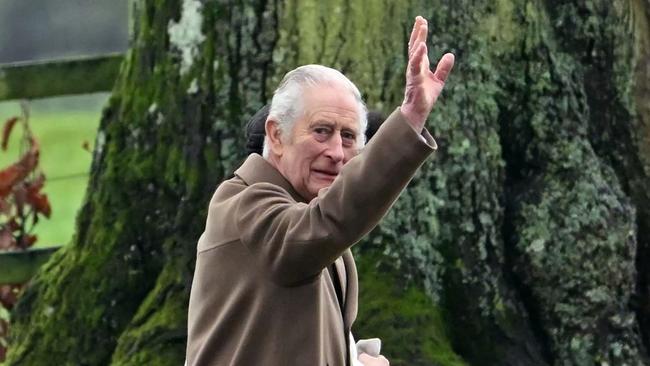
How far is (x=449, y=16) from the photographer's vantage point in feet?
18.6

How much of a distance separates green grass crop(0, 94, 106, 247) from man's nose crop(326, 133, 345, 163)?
294 inches

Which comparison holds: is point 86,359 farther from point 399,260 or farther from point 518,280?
point 518,280

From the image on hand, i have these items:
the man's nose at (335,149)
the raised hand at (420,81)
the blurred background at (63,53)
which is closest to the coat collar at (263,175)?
the man's nose at (335,149)

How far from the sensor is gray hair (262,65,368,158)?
3.66 metres

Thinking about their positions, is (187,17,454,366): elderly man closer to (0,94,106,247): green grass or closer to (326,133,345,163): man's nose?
(326,133,345,163): man's nose

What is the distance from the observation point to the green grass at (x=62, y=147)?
11219 millimetres

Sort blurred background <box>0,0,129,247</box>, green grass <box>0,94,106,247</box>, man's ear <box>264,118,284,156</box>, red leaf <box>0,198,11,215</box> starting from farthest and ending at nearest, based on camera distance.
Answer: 1. green grass <box>0,94,106,247</box>
2. blurred background <box>0,0,129,247</box>
3. red leaf <box>0,198,11,215</box>
4. man's ear <box>264,118,284,156</box>

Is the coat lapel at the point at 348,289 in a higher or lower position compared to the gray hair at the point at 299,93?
lower

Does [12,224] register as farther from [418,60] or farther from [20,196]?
[418,60]

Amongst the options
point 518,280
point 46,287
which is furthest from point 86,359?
point 518,280

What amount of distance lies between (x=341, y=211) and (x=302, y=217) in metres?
0.10

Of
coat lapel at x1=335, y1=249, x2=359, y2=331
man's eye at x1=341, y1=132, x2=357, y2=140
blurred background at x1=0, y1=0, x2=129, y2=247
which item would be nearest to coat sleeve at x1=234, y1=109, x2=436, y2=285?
man's eye at x1=341, y1=132, x2=357, y2=140

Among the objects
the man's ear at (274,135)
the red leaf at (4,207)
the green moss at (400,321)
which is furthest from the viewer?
the red leaf at (4,207)

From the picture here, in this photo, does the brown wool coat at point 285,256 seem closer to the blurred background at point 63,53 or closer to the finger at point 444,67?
the finger at point 444,67
